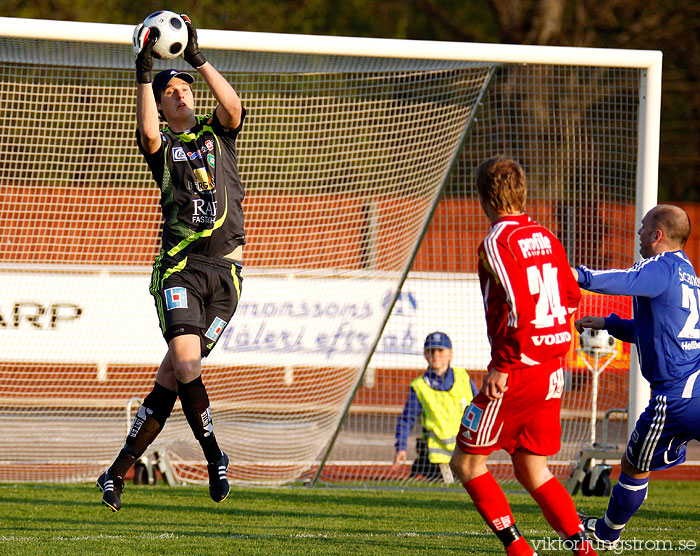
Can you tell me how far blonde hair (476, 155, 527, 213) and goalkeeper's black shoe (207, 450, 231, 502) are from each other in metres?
1.87

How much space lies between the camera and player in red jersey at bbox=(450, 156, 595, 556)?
A: 4.13 meters

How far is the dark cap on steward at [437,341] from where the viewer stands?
328 inches

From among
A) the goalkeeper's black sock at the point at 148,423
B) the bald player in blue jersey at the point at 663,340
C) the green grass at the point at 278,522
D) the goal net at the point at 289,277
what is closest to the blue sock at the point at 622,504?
the bald player in blue jersey at the point at 663,340

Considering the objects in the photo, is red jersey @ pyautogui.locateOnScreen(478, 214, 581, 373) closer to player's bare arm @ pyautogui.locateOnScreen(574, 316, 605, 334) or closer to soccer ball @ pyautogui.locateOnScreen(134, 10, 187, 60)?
player's bare arm @ pyautogui.locateOnScreen(574, 316, 605, 334)

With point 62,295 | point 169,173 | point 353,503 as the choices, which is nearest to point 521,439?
point 169,173

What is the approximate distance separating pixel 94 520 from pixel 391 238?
3342 mm

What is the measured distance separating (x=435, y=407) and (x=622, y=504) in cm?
347

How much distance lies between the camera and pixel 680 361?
4.96 metres

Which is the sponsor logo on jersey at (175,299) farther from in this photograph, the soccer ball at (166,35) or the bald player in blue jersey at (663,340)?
the bald player in blue jersey at (663,340)

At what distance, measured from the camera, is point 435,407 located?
8523 mm

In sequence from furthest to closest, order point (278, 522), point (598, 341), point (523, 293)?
point (598, 341), point (278, 522), point (523, 293)

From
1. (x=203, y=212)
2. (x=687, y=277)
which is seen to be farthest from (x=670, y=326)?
(x=203, y=212)

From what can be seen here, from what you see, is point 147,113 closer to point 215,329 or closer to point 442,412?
point 215,329

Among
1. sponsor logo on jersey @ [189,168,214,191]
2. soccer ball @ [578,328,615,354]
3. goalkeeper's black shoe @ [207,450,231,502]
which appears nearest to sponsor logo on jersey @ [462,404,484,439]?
goalkeeper's black shoe @ [207,450,231,502]
